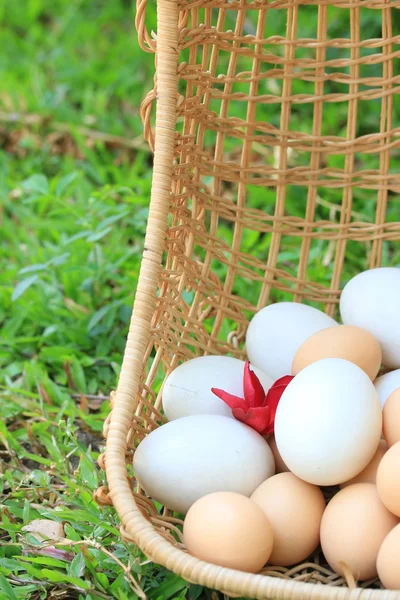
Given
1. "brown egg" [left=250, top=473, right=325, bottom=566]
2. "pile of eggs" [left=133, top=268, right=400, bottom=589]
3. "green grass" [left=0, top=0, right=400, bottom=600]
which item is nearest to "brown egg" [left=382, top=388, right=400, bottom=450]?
"pile of eggs" [left=133, top=268, right=400, bottom=589]

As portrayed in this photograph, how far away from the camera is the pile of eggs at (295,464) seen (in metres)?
0.97

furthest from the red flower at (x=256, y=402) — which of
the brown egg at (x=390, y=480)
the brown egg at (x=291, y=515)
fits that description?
the brown egg at (x=390, y=480)

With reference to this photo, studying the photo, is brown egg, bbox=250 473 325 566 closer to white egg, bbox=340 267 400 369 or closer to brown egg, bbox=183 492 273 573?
brown egg, bbox=183 492 273 573

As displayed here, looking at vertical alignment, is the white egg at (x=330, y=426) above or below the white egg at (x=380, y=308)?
below

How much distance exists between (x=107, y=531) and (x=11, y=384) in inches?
20.7

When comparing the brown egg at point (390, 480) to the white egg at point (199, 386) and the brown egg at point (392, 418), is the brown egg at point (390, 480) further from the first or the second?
the white egg at point (199, 386)

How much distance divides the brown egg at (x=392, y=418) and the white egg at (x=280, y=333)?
Answer: 0.80 ft

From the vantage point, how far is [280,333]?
4.37 feet

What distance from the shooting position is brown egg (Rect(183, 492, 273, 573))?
37.4 inches

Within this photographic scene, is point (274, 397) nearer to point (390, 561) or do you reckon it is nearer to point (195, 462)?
point (195, 462)

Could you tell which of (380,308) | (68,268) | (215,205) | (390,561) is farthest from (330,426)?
(68,268)

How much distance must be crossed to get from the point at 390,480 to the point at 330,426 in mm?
100

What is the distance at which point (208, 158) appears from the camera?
1.39 m

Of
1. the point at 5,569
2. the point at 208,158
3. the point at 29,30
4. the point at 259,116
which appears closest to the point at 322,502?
the point at 5,569
